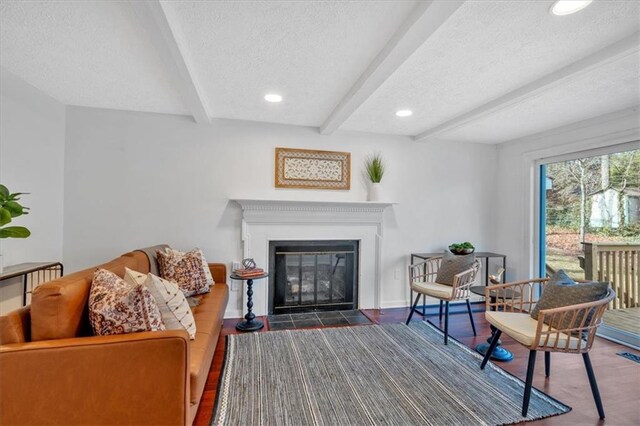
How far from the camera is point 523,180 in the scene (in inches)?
151

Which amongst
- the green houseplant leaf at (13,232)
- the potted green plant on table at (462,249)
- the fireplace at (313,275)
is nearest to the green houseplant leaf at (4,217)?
the green houseplant leaf at (13,232)

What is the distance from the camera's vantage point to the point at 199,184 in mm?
3383

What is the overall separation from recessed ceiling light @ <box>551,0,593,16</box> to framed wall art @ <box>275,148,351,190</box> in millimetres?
2432

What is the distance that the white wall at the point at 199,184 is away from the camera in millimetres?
3145

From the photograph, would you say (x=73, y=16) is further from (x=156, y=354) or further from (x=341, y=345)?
(x=341, y=345)

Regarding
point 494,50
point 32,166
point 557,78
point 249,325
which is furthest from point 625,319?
point 32,166

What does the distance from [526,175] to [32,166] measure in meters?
5.35

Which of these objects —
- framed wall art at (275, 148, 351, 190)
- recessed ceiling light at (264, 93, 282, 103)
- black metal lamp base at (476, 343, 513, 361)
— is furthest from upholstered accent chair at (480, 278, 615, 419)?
recessed ceiling light at (264, 93, 282, 103)

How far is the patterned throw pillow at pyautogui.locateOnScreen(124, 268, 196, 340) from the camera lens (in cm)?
165

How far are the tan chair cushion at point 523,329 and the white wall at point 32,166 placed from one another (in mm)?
3810

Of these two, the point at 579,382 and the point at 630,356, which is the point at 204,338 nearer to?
the point at 579,382

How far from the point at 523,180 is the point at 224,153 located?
3.75m

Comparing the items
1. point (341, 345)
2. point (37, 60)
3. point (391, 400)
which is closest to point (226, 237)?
point (341, 345)

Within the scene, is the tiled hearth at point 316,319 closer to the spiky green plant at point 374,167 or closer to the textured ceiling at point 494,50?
the spiky green plant at point 374,167
